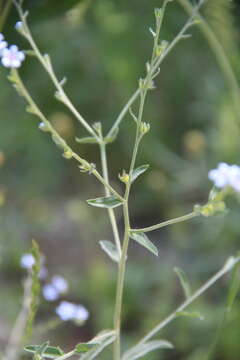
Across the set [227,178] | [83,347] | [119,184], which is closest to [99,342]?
[83,347]

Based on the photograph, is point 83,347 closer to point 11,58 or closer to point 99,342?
point 99,342

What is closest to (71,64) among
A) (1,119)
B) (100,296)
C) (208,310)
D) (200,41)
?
(1,119)

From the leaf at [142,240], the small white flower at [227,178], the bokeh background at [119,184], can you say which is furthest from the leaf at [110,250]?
the bokeh background at [119,184]

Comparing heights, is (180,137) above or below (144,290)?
above

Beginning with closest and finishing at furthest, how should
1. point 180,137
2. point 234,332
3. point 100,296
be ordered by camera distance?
point 234,332 → point 100,296 → point 180,137

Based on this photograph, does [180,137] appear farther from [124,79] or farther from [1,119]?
[1,119]
